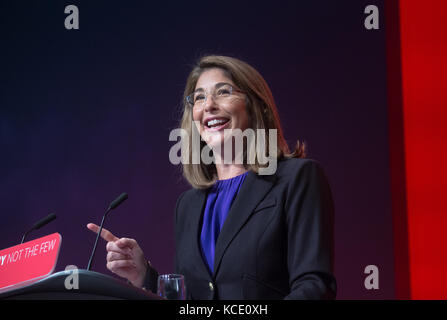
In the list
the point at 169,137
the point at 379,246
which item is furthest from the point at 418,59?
the point at 169,137

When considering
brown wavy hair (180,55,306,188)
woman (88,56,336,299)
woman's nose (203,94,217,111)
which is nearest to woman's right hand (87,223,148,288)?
woman (88,56,336,299)

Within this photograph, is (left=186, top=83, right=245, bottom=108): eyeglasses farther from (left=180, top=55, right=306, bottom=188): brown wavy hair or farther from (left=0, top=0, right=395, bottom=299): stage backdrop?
(left=0, top=0, right=395, bottom=299): stage backdrop

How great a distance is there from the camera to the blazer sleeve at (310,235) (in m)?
1.21

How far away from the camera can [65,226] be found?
2.77 m

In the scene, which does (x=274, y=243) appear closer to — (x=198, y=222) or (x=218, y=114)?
(x=198, y=222)

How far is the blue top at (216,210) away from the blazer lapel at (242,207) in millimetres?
89

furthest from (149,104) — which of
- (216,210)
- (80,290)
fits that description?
(80,290)

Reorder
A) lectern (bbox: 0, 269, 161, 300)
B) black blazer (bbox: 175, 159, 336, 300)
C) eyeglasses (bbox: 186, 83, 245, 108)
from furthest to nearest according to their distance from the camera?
eyeglasses (bbox: 186, 83, 245, 108) → black blazer (bbox: 175, 159, 336, 300) → lectern (bbox: 0, 269, 161, 300)

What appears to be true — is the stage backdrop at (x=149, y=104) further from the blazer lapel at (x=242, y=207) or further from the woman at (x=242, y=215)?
the blazer lapel at (x=242, y=207)

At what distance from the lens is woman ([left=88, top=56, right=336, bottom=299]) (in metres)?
1.32

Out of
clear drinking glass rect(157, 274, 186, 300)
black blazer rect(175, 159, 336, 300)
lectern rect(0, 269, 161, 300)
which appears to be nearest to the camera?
lectern rect(0, 269, 161, 300)

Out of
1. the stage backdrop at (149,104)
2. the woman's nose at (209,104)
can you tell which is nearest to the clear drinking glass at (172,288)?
the woman's nose at (209,104)

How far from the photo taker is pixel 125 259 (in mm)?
1399

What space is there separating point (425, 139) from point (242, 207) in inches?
44.0
